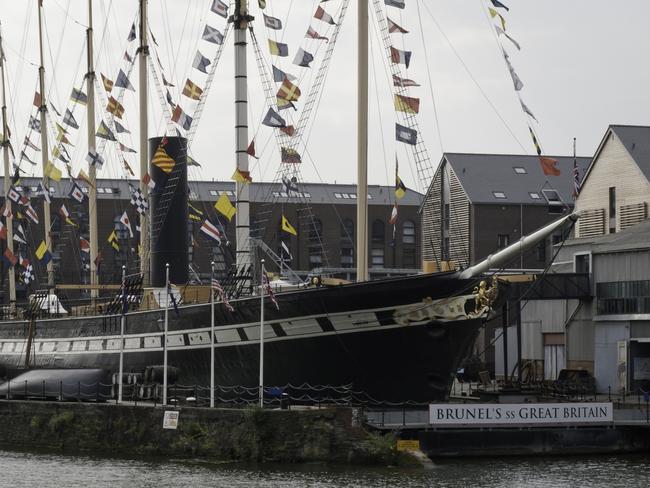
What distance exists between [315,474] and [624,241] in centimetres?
2784

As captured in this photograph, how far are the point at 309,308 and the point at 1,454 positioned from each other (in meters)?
11.1

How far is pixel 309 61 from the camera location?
4578cm

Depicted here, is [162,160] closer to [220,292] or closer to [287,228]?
[287,228]

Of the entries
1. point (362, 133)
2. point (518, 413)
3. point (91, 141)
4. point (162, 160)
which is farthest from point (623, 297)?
point (91, 141)

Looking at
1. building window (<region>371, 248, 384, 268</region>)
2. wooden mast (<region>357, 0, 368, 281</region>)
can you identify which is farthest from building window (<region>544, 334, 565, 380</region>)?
building window (<region>371, 248, 384, 268</region>)

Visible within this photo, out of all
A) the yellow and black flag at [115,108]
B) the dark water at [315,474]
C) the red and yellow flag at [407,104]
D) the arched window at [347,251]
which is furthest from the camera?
the arched window at [347,251]

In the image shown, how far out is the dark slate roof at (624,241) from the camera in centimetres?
5549

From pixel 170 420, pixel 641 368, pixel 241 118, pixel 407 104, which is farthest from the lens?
pixel 641 368

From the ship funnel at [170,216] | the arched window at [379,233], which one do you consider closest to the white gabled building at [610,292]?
the ship funnel at [170,216]

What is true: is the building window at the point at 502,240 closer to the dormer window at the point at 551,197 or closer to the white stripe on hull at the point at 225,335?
the dormer window at the point at 551,197

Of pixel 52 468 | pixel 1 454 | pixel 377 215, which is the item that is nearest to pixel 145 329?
pixel 1 454

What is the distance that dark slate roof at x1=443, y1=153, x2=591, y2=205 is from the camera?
85.9 metres

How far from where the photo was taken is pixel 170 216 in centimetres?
5434

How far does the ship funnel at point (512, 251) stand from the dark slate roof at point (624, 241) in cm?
1654
